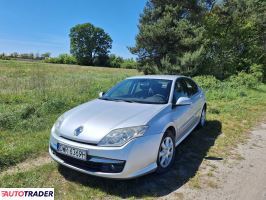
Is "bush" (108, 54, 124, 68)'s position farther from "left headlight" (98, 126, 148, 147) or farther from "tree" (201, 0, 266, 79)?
"left headlight" (98, 126, 148, 147)

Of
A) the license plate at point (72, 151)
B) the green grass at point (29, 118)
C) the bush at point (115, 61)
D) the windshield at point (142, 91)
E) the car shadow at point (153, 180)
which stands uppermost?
the bush at point (115, 61)

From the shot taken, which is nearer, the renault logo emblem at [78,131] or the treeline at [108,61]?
the renault logo emblem at [78,131]

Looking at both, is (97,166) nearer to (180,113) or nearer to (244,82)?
(180,113)

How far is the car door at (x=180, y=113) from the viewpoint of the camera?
4.20m

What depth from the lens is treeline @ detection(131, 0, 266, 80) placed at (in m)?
17.0

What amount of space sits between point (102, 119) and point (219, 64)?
56.0 feet

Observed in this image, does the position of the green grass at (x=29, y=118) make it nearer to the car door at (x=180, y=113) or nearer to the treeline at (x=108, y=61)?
the car door at (x=180, y=113)

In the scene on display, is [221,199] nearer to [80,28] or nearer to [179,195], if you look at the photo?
[179,195]

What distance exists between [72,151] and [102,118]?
0.63 m

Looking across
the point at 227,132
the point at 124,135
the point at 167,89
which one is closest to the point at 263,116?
the point at 227,132

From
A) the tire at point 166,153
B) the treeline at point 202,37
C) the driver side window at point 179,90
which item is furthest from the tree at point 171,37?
the tire at point 166,153

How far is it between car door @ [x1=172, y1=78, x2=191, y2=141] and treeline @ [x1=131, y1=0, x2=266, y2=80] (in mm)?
11933

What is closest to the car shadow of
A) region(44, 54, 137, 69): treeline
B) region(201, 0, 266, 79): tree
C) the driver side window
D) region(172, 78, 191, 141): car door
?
region(172, 78, 191, 141): car door

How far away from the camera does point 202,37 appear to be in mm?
17375
